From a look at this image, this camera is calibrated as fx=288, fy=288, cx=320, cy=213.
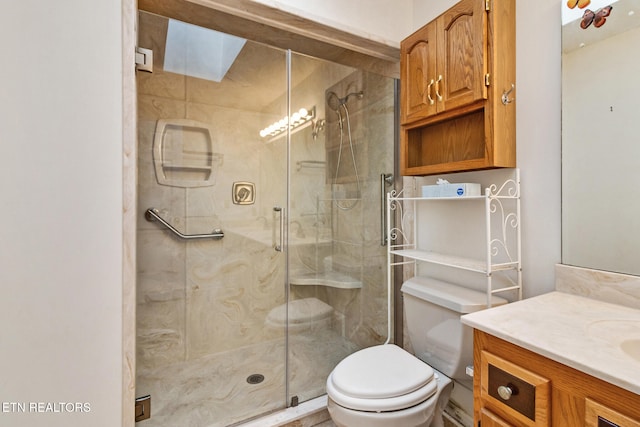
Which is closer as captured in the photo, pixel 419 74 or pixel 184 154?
pixel 419 74

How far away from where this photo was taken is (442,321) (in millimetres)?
1330

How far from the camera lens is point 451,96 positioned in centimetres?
132

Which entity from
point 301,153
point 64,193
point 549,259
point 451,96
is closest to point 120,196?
point 64,193

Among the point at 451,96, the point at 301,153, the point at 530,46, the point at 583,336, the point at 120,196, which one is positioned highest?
the point at 530,46

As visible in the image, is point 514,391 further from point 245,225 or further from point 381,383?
point 245,225

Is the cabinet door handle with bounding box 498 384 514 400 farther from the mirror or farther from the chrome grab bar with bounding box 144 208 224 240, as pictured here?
the chrome grab bar with bounding box 144 208 224 240

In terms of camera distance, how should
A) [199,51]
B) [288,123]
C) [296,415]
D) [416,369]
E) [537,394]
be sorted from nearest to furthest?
[537,394]
[416,369]
[296,415]
[199,51]
[288,123]

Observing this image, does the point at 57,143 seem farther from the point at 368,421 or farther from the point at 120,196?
the point at 368,421

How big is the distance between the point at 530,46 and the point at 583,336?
3.77 ft

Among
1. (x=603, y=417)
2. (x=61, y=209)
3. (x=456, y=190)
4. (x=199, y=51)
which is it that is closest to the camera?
(x=603, y=417)

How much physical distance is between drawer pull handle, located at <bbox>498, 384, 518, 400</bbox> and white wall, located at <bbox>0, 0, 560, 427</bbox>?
4.07 ft

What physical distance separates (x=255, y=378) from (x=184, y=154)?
1456mm

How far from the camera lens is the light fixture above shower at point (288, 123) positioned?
1922 mm

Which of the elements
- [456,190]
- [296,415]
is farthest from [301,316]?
[456,190]
